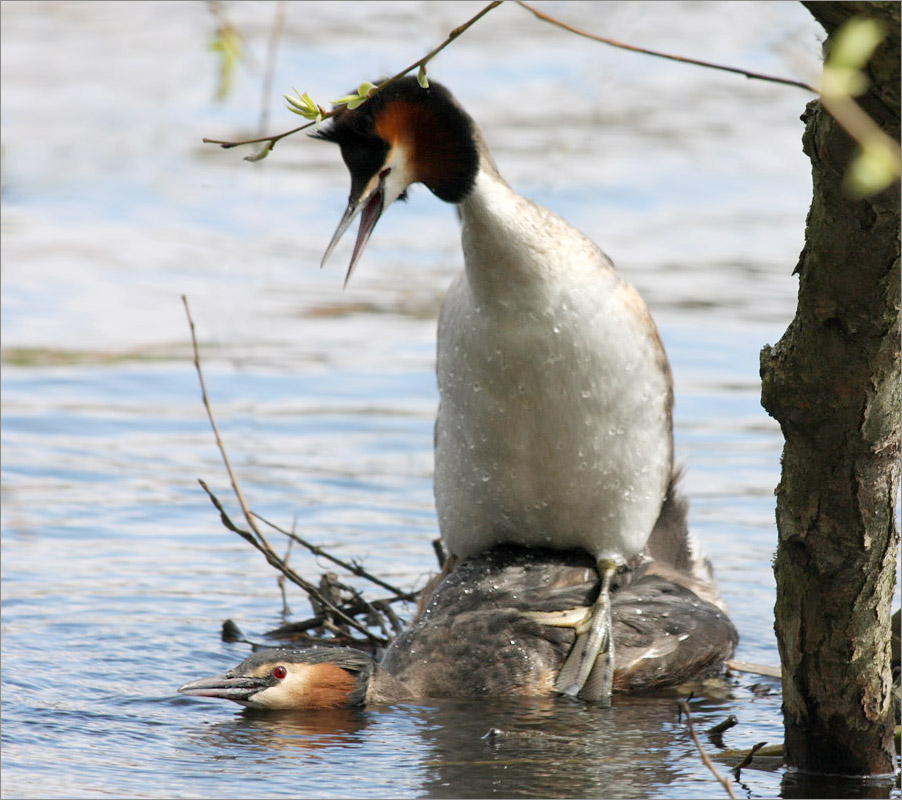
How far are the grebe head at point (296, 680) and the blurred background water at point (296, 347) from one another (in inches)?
4.1

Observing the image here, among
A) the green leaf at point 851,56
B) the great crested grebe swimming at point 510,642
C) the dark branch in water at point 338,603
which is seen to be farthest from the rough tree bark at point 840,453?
the dark branch in water at point 338,603

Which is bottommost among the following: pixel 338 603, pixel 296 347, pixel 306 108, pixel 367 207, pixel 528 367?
pixel 338 603

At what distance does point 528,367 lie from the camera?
5.98 metres

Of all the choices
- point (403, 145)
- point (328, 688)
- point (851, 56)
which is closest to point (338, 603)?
point (328, 688)

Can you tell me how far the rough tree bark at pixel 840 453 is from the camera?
3768mm

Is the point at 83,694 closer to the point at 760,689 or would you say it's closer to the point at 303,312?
the point at 760,689

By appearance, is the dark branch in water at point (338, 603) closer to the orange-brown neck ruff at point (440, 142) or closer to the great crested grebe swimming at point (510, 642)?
the great crested grebe swimming at point (510, 642)

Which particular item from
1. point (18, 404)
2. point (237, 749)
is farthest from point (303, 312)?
point (237, 749)

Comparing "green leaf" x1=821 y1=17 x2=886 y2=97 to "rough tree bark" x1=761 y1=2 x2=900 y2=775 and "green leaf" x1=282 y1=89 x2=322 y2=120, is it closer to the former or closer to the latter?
"rough tree bark" x1=761 y1=2 x2=900 y2=775

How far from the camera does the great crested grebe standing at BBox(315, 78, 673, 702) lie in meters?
5.83

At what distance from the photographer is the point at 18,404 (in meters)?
9.73

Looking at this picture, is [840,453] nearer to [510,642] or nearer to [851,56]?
[851,56]

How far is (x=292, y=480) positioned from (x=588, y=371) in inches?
119

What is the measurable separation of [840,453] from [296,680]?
2471 mm
